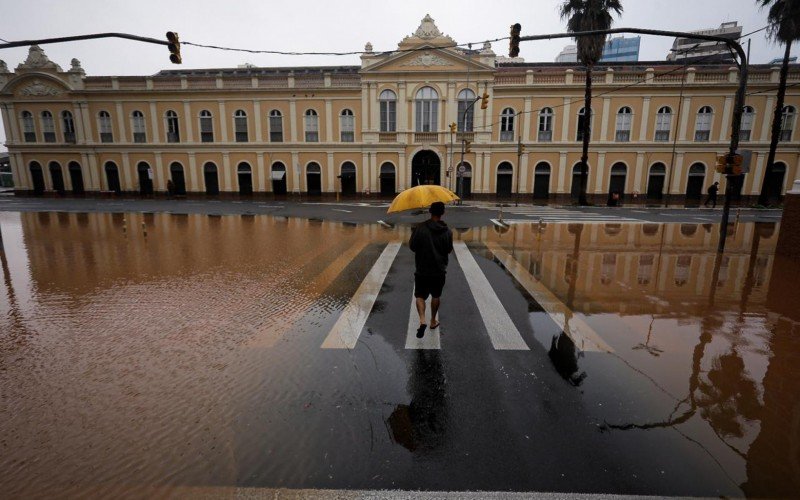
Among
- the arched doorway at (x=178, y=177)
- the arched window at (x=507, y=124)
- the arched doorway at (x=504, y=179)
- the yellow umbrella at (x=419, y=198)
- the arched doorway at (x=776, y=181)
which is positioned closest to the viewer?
the yellow umbrella at (x=419, y=198)

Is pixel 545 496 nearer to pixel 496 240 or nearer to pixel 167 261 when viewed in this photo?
pixel 167 261

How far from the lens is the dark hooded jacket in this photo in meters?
5.32

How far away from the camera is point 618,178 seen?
108ft

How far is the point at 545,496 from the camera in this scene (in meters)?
2.76

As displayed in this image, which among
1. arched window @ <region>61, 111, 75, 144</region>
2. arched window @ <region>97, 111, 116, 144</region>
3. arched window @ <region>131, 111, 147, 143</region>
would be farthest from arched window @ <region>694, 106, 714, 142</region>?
arched window @ <region>61, 111, 75, 144</region>

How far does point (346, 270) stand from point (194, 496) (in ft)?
21.8

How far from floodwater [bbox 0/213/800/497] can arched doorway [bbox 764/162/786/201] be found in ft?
103

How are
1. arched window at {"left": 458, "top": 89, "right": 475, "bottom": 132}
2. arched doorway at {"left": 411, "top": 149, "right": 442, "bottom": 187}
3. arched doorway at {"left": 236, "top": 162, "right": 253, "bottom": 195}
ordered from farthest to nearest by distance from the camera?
1. arched doorway at {"left": 236, "top": 162, "right": 253, "bottom": 195}
2. arched doorway at {"left": 411, "top": 149, "right": 442, "bottom": 187}
3. arched window at {"left": 458, "top": 89, "right": 475, "bottom": 132}

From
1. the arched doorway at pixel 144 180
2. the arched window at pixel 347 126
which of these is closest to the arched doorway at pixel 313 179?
the arched window at pixel 347 126

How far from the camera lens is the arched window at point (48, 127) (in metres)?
35.4

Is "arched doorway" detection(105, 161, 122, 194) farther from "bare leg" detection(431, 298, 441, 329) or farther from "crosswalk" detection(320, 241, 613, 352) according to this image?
"bare leg" detection(431, 298, 441, 329)

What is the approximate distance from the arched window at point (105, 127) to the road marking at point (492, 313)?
131ft

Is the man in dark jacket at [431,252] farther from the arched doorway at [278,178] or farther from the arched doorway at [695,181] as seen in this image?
the arched doorway at [695,181]

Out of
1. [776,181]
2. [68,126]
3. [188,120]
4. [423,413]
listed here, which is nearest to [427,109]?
[188,120]
